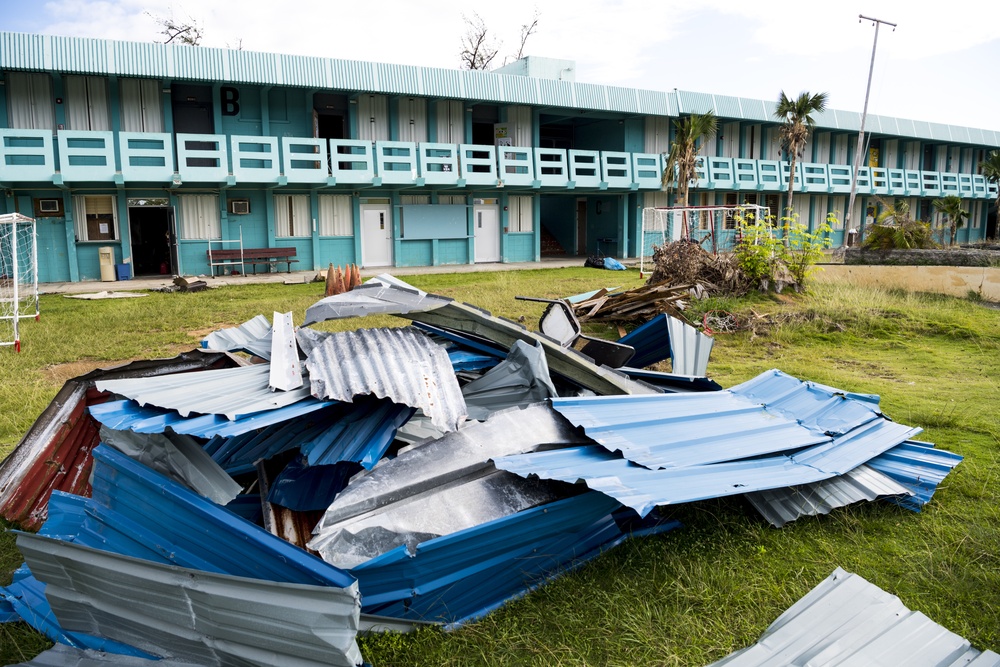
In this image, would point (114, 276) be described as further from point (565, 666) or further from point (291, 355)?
point (565, 666)

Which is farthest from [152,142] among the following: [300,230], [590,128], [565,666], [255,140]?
[565,666]

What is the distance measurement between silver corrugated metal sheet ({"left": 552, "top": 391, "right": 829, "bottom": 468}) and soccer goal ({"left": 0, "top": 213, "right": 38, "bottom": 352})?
8140 millimetres

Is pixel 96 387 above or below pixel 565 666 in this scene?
above

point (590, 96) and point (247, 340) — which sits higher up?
point (590, 96)

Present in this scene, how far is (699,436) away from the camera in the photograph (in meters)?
4.28

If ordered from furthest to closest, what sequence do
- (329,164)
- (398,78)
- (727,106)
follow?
1. (727,106)
2. (329,164)
3. (398,78)

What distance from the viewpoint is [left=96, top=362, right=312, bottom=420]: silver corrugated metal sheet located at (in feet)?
11.6

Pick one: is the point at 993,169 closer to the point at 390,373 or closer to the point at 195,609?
the point at 390,373

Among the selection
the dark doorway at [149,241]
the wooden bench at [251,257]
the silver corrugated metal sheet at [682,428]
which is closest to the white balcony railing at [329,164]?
→ the wooden bench at [251,257]

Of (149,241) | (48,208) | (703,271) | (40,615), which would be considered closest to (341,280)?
(703,271)

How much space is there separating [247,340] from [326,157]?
1671 cm

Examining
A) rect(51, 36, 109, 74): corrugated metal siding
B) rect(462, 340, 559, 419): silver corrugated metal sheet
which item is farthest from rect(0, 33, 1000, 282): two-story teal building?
rect(462, 340, 559, 419): silver corrugated metal sheet

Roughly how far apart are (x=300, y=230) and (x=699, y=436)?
20017 mm

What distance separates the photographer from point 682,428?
434 centimetres
